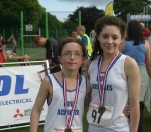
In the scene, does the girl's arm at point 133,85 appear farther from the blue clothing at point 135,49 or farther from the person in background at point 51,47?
the person in background at point 51,47

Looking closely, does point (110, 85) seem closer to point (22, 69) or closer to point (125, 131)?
point (125, 131)

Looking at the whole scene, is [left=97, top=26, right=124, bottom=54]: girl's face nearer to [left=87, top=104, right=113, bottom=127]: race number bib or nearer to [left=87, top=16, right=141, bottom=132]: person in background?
[left=87, top=16, right=141, bottom=132]: person in background

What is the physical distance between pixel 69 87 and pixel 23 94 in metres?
3.53

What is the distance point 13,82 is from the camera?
18.0ft

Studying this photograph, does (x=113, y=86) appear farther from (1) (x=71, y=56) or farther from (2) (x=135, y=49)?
(2) (x=135, y=49)

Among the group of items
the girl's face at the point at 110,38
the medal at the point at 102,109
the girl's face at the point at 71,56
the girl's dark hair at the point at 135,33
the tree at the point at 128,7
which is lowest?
the medal at the point at 102,109

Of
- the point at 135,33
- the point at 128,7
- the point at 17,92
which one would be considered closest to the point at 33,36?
the point at 17,92

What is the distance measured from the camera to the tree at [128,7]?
235 feet

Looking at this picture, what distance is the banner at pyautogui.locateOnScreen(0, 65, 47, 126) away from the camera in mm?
5465

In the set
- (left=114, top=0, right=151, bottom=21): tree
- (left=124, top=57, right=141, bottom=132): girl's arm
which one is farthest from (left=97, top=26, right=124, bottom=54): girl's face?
(left=114, top=0, right=151, bottom=21): tree

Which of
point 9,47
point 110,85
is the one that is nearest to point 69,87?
point 110,85

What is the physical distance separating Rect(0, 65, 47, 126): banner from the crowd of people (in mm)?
Answer: 3325

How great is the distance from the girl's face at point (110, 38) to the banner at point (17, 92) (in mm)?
3567

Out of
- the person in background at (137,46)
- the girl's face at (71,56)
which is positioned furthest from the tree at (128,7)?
the girl's face at (71,56)
